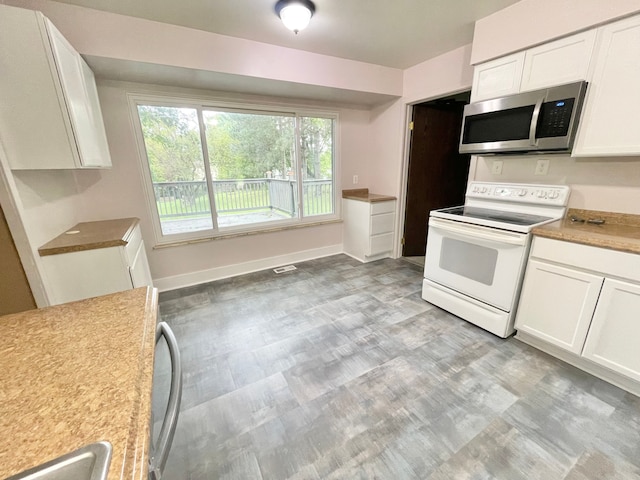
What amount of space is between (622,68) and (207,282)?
380cm

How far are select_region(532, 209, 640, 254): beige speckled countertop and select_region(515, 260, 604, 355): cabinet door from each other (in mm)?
205

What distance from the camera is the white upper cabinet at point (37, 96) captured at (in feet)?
4.58

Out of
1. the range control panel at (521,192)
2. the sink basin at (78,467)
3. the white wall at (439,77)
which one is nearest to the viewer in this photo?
the sink basin at (78,467)

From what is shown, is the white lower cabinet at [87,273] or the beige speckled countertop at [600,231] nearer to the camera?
the beige speckled countertop at [600,231]

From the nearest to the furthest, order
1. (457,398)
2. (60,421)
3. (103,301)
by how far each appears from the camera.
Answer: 1. (60,421)
2. (103,301)
3. (457,398)

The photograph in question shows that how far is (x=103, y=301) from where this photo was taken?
2.95 feet

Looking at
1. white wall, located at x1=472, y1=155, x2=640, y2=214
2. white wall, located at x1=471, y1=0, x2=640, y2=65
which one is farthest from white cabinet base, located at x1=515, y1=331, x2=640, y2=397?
white wall, located at x1=471, y1=0, x2=640, y2=65

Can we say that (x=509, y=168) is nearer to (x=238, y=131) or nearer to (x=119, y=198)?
(x=238, y=131)

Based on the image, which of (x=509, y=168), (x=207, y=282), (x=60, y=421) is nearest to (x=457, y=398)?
(x=60, y=421)

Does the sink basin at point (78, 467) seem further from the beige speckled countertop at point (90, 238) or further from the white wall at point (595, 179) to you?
the white wall at point (595, 179)

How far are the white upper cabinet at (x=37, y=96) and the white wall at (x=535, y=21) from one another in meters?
2.92

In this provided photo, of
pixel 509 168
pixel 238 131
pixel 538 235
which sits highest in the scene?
pixel 238 131

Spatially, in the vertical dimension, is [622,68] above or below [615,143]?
above

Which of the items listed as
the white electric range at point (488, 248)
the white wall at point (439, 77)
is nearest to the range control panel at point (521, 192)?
the white electric range at point (488, 248)
